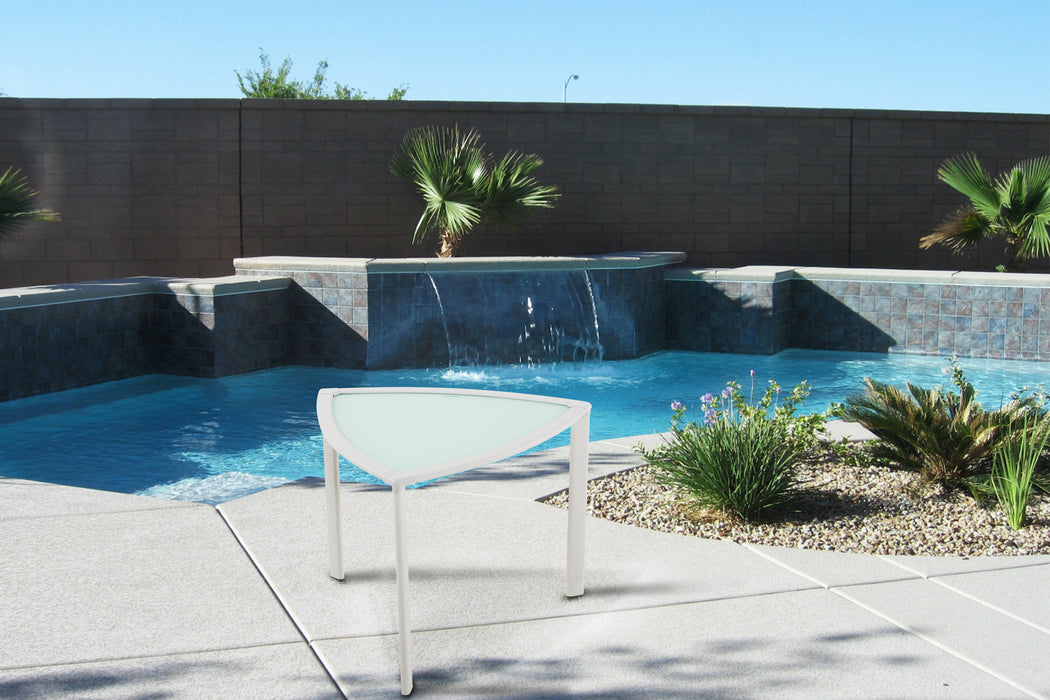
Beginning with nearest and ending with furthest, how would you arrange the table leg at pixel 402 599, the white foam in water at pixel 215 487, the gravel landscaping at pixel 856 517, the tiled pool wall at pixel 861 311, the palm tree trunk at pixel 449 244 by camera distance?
the table leg at pixel 402 599 < the gravel landscaping at pixel 856 517 < the white foam in water at pixel 215 487 < the tiled pool wall at pixel 861 311 < the palm tree trunk at pixel 449 244

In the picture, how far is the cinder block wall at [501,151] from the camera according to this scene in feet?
47.2

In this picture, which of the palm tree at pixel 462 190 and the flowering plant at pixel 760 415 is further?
the palm tree at pixel 462 190

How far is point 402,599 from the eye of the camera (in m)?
3.44

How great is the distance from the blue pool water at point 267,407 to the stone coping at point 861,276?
0.93 m

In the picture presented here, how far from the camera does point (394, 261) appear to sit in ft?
39.1

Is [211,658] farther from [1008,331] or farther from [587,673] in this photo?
[1008,331]

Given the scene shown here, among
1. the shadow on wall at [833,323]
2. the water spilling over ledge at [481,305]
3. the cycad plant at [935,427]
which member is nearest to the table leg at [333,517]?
the cycad plant at [935,427]

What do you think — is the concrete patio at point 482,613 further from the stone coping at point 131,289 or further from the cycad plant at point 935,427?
the stone coping at point 131,289

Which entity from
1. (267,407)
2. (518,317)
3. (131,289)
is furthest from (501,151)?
(267,407)

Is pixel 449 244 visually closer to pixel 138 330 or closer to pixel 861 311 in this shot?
pixel 138 330

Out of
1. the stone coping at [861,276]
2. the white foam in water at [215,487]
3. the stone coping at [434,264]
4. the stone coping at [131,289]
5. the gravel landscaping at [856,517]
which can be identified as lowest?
the white foam in water at [215,487]

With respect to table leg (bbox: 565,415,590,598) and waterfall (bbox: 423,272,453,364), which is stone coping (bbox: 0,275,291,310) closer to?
waterfall (bbox: 423,272,453,364)

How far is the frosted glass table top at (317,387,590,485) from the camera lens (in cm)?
363

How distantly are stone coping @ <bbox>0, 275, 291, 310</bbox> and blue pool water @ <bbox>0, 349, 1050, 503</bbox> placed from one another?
921 mm
